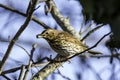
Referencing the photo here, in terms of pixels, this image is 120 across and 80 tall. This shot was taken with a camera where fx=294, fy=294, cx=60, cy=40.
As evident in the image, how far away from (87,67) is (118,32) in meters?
3.78

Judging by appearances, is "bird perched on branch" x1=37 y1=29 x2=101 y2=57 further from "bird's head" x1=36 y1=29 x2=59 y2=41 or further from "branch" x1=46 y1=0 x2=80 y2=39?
"branch" x1=46 y1=0 x2=80 y2=39

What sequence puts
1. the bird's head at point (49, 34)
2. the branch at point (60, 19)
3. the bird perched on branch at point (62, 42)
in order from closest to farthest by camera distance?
the branch at point (60, 19) < the bird perched on branch at point (62, 42) < the bird's head at point (49, 34)

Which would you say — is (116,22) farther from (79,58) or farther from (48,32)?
(48,32)

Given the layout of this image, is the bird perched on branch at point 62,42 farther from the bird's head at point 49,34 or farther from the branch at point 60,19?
the branch at point 60,19

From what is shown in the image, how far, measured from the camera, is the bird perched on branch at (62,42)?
19.2ft

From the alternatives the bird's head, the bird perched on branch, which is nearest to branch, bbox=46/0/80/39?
the bird perched on branch

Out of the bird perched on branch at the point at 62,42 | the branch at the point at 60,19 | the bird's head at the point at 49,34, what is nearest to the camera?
the branch at the point at 60,19

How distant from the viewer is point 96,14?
32.4 inches

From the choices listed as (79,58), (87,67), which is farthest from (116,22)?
(79,58)

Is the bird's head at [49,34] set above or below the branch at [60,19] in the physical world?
above

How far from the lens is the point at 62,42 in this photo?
20.7 ft

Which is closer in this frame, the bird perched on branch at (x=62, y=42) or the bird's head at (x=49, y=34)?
the bird perched on branch at (x=62, y=42)

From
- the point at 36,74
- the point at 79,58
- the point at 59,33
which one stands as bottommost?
the point at 36,74

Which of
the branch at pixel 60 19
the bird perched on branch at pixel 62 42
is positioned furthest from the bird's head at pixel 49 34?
the branch at pixel 60 19
